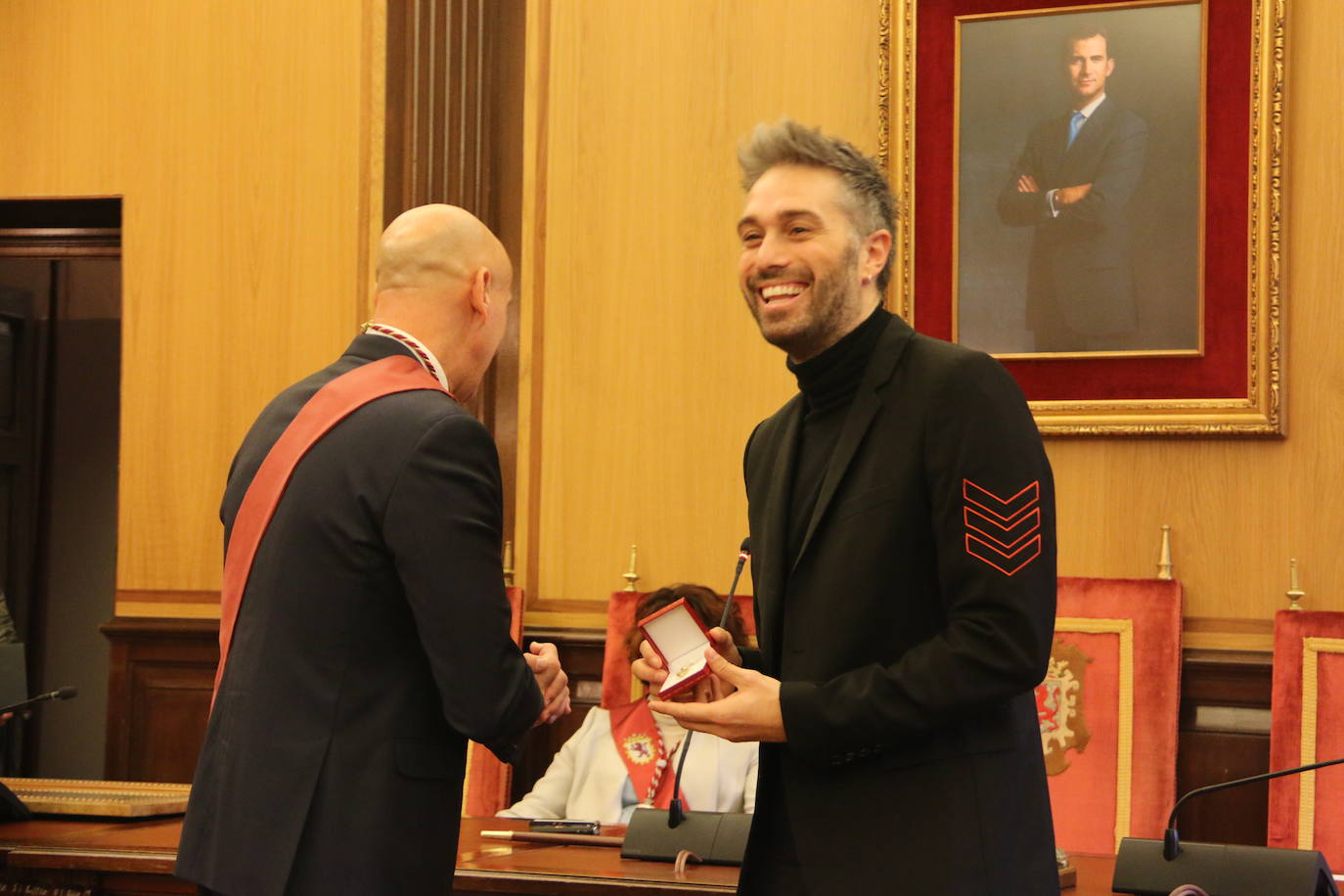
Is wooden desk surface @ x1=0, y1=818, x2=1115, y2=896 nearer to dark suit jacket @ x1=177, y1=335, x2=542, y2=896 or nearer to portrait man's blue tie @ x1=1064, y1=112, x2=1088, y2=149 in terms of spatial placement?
dark suit jacket @ x1=177, y1=335, x2=542, y2=896

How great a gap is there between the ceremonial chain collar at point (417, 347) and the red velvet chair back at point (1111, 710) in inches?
92.0

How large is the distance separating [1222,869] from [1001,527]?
1.11 meters

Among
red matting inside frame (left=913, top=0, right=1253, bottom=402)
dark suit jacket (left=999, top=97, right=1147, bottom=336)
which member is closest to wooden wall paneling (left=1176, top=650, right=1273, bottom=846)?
red matting inside frame (left=913, top=0, right=1253, bottom=402)

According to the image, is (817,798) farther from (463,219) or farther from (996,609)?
(463,219)

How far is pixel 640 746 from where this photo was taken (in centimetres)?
405

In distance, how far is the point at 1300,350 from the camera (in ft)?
13.6

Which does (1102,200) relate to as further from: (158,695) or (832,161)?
(158,695)

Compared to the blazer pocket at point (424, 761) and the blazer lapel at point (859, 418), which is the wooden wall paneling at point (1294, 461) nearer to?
the blazer lapel at point (859, 418)

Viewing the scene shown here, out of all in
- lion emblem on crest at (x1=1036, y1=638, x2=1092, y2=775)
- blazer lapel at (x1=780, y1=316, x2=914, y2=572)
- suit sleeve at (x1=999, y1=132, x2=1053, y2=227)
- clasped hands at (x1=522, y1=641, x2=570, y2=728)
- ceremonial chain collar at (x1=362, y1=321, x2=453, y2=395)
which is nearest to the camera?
blazer lapel at (x1=780, y1=316, x2=914, y2=572)

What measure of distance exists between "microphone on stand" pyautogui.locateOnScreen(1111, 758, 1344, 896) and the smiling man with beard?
32.8 inches

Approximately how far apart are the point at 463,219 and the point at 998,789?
1.15 m

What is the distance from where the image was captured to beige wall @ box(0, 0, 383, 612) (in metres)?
5.11

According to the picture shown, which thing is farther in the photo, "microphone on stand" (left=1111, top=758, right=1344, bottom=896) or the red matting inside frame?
the red matting inside frame

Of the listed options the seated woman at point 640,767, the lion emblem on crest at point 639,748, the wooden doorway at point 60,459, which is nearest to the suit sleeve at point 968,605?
the seated woman at point 640,767
